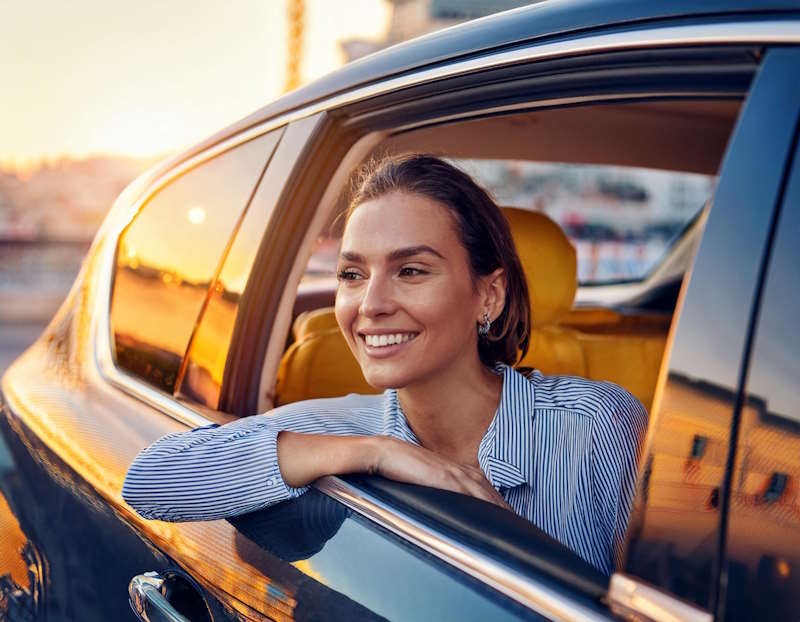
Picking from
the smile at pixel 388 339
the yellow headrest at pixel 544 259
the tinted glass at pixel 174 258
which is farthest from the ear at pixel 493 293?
the tinted glass at pixel 174 258

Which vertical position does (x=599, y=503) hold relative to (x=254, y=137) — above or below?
below

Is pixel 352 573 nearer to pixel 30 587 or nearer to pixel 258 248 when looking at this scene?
pixel 258 248

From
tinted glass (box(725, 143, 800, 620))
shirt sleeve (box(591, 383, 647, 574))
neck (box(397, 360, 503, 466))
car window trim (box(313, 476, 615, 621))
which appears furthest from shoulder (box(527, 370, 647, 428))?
tinted glass (box(725, 143, 800, 620))

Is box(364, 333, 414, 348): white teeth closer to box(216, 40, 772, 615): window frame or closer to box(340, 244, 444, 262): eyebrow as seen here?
box(340, 244, 444, 262): eyebrow

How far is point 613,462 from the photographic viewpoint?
172 cm

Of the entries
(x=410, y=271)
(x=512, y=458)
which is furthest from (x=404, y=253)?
(x=512, y=458)

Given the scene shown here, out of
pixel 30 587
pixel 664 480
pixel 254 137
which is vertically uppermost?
pixel 254 137

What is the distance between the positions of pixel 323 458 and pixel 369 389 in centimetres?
95

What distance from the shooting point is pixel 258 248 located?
1.89 metres

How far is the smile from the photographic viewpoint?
1682 millimetres

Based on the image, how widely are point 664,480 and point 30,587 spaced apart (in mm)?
1382

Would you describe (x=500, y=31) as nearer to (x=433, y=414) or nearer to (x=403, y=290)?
(x=403, y=290)

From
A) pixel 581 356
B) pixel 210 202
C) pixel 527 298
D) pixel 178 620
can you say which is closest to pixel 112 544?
pixel 178 620

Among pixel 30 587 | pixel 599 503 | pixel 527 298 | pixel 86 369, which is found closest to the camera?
pixel 599 503
